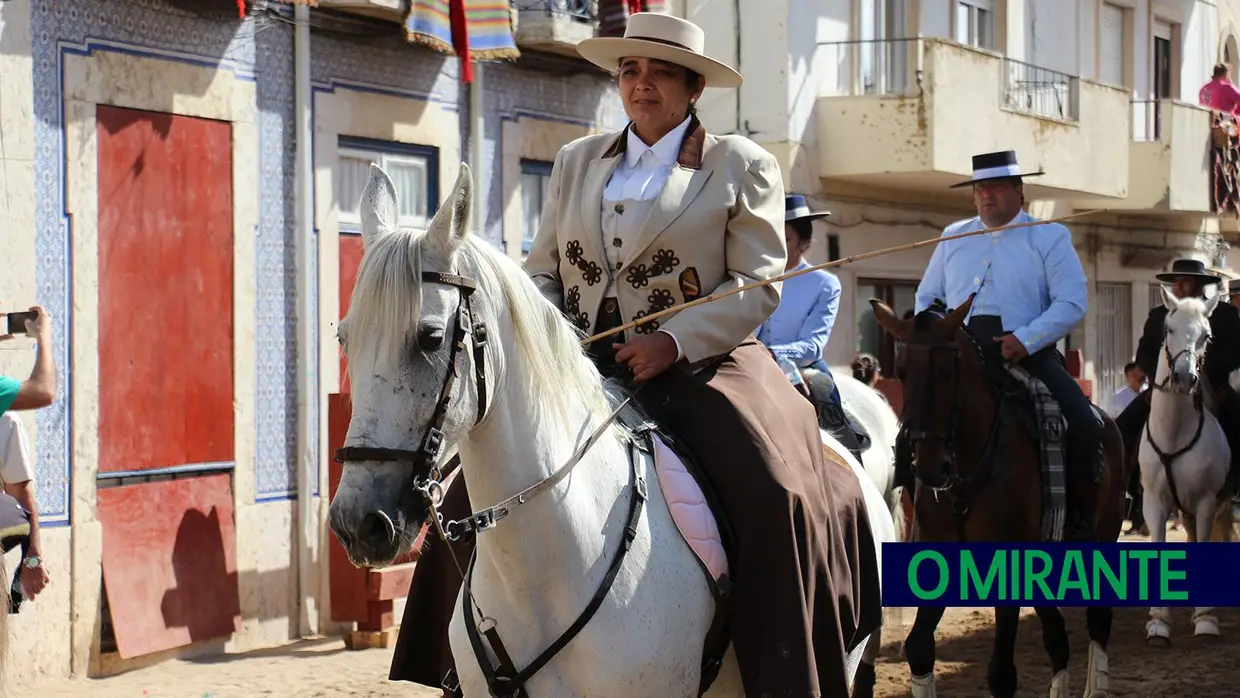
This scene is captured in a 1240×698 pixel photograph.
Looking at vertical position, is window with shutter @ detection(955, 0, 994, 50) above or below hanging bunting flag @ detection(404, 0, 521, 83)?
above

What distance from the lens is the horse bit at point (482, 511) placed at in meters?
3.75

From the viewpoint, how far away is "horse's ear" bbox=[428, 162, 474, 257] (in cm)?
388

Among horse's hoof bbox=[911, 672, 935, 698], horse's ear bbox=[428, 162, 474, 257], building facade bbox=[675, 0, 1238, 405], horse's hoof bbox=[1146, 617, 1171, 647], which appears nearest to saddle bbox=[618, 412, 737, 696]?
horse's ear bbox=[428, 162, 474, 257]

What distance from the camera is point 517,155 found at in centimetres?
1317

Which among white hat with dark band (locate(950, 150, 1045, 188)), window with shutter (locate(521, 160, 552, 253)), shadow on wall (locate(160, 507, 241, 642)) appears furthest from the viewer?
window with shutter (locate(521, 160, 552, 253))

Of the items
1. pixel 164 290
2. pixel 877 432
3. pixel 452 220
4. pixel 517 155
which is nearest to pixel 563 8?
pixel 517 155

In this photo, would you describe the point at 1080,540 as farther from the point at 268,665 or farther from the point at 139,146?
the point at 139,146

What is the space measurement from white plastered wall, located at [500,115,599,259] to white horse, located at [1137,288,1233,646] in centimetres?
480

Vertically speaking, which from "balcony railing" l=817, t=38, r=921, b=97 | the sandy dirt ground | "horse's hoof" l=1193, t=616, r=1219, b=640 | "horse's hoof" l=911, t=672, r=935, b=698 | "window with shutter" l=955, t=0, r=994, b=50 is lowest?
the sandy dirt ground

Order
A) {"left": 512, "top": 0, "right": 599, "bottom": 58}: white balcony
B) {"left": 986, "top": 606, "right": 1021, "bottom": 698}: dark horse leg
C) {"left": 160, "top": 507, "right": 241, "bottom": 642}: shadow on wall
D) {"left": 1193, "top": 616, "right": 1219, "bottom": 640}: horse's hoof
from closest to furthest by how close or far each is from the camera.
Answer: {"left": 986, "top": 606, "right": 1021, "bottom": 698}: dark horse leg, {"left": 160, "top": 507, "right": 241, "bottom": 642}: shadow on wall, {"left": 1193, "top": 616, "right": 1219, "bottom": 640}: horse's hoof, {"left": 512, "top": 0, "right": 599, "bottom": 58}: white balcony

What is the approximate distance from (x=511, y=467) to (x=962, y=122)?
15343mm

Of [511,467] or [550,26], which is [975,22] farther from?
[511,467]

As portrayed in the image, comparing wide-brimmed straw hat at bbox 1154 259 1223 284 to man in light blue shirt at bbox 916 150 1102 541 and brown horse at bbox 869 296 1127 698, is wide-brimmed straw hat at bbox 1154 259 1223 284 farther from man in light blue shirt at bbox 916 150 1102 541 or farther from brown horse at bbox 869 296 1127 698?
brown horse at bbox 869 296 1127 698

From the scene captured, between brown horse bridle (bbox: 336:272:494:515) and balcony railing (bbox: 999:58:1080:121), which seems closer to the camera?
brown horse bridle (bbox: 336:272:494:515)
